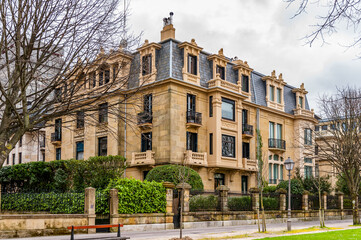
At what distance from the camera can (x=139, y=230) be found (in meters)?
23.8

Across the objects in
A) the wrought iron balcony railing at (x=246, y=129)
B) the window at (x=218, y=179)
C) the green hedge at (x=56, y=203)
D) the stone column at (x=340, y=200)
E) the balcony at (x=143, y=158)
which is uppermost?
the wrought iron balcony railing at (x=246, y=129)

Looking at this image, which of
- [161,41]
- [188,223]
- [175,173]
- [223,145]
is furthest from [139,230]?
[161,41]

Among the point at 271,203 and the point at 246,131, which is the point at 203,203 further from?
the point at 246,131

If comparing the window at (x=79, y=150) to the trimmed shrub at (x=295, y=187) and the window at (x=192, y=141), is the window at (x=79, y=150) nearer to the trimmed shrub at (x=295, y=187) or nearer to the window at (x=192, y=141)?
the window at (x=192, y=141)

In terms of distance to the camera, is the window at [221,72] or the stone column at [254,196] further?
the window at [221,72]

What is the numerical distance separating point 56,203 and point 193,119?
632 inches

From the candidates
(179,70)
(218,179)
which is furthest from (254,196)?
(179,70)

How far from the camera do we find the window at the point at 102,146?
3947 cm

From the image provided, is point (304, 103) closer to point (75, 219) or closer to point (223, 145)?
point (223, 145)

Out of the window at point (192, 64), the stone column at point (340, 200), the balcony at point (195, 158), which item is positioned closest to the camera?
the balcony at point (195, 158)

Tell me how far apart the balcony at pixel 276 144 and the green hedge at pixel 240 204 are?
14.7 meters

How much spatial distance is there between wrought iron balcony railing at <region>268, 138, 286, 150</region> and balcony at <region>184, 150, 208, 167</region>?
37.0 ft

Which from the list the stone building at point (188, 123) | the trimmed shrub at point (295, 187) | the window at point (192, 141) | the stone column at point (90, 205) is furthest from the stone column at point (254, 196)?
the stone column at point (90, 205)

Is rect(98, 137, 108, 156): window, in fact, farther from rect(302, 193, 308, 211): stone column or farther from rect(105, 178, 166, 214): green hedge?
rect(302, 193, 308, 211): stone column
